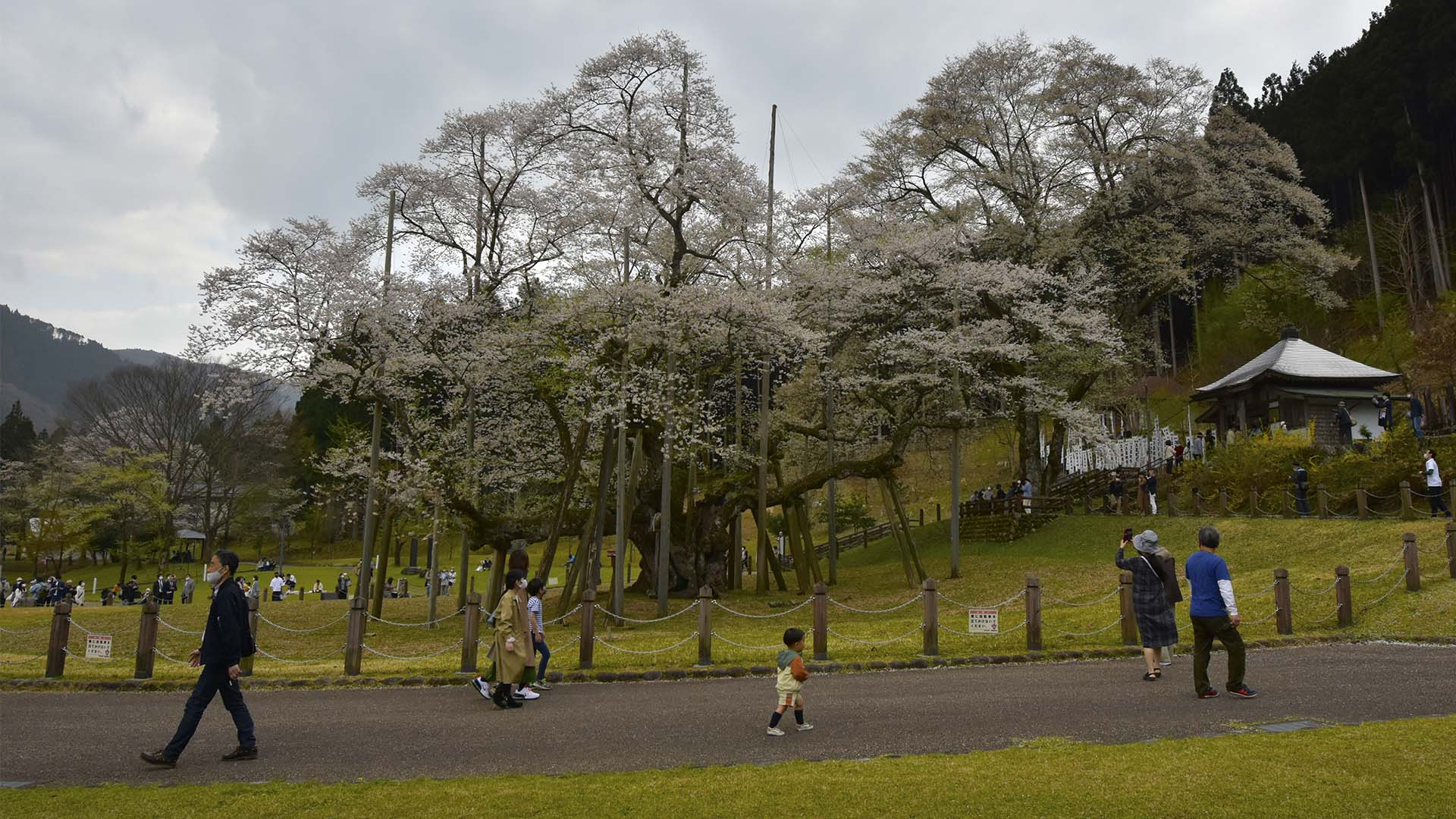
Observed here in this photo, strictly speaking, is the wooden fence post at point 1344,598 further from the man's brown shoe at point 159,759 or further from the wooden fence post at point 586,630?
the man's brown shoe at point 159,759

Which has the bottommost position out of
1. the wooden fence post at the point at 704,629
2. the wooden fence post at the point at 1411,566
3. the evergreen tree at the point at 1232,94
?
the wooden fence post at the point at 704,629

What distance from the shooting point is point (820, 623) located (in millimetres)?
12297

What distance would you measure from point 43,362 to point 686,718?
624ft

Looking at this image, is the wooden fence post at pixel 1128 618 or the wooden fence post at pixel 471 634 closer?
the wooden fence post at pixel 471 634

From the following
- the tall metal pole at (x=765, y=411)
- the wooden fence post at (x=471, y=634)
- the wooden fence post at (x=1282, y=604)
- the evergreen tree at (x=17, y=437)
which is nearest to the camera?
the wooden fence post at (x=471, y=634)

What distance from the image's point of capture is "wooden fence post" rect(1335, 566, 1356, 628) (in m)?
13.0

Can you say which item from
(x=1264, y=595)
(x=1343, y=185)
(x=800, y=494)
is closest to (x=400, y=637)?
(x=800, y=494)

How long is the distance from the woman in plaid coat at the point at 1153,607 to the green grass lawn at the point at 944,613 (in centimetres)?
246

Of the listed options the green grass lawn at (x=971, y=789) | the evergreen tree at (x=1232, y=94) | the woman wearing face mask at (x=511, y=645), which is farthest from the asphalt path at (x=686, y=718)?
the evergreen tree at (x=1232, y=94)

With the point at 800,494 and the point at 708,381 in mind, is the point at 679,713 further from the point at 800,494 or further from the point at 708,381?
the point at 708,381

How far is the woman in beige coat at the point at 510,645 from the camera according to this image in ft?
31.6

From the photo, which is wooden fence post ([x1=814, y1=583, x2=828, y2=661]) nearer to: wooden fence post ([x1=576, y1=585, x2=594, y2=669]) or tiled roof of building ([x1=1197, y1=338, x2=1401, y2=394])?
wooden fence post ([x1=576, y1=585, x2=594, y2=669])

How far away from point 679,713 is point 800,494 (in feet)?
50.6

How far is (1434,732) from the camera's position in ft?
22.0
